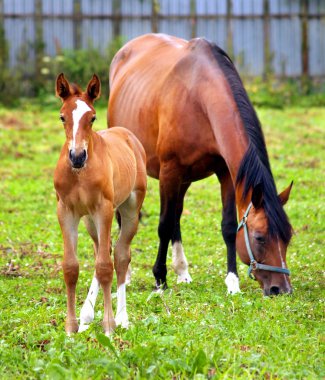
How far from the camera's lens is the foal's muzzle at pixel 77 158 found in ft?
17.0

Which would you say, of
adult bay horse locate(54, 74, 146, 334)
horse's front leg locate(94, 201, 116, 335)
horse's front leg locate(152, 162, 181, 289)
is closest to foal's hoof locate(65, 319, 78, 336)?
adult bay horse locate(54, 74, 146, 334)

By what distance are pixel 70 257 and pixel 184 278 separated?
248 cm

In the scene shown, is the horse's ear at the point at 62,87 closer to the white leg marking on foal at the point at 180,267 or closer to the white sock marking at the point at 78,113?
the white sock marking at the point at 78,113

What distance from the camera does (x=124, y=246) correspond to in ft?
20.3

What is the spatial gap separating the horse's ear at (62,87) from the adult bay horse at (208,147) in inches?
69.0

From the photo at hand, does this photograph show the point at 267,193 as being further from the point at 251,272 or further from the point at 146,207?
the point at 146,207

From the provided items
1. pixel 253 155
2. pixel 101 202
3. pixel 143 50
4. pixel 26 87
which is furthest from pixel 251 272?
pixel 26 87

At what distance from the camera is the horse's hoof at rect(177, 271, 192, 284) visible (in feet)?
25.6

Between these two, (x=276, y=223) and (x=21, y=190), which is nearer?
(x=276, y=223)

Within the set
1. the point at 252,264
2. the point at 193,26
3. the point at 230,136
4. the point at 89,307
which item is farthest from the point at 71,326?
the point at 193,26

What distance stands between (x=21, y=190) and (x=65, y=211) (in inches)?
247

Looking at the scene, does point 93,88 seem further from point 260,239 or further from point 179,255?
point 179,255

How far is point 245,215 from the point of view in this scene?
6.73m

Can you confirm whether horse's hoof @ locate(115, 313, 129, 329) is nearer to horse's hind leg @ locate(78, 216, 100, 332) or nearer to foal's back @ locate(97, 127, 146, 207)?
horse's hind leg @ locate(78, 216, 100, 332)
